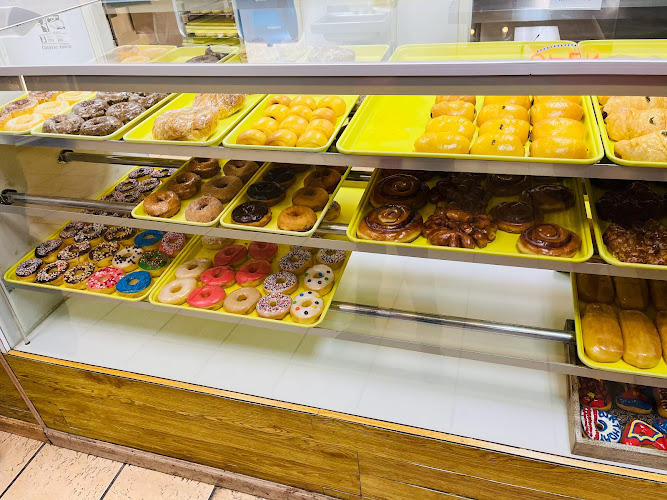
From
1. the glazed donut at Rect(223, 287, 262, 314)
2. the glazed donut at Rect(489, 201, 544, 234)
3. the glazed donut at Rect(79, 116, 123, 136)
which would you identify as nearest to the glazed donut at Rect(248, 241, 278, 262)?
the glazed donut at Rect(223, 287, 262, 314)

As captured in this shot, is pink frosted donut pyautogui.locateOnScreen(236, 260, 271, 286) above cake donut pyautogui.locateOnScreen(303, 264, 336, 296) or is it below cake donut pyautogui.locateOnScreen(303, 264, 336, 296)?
below

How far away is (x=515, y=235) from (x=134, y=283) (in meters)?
1.64

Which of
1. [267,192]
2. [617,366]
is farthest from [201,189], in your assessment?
[617,366]

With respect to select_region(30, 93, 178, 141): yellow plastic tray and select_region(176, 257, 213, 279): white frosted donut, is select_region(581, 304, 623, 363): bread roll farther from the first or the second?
select_region(30, 93, 178, 141): yellow plastic tray

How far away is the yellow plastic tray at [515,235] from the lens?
1.65 m

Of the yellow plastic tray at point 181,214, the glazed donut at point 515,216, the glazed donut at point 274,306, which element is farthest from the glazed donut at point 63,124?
the glazed donut at point 515,216

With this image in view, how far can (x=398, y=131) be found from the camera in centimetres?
180

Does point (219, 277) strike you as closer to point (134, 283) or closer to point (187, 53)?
point (134, 283)

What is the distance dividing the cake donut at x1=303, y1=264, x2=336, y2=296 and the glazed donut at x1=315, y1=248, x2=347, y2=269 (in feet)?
0.09

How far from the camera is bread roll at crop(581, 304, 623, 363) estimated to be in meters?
1.74

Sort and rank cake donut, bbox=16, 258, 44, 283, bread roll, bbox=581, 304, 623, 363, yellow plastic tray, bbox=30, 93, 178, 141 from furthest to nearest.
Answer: cake donut, bbox=16, 258, 44, 283 < yellow plastic tray, bbox=30, 93, 178, 141 < bread roll, bbox=581, 304, 623, 363

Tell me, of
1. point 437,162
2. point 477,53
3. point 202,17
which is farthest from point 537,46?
point 202,17

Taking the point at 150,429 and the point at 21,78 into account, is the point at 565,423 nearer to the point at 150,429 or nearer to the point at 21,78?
the point at 150,429

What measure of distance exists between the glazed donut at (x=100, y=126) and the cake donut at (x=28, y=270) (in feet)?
3.11
